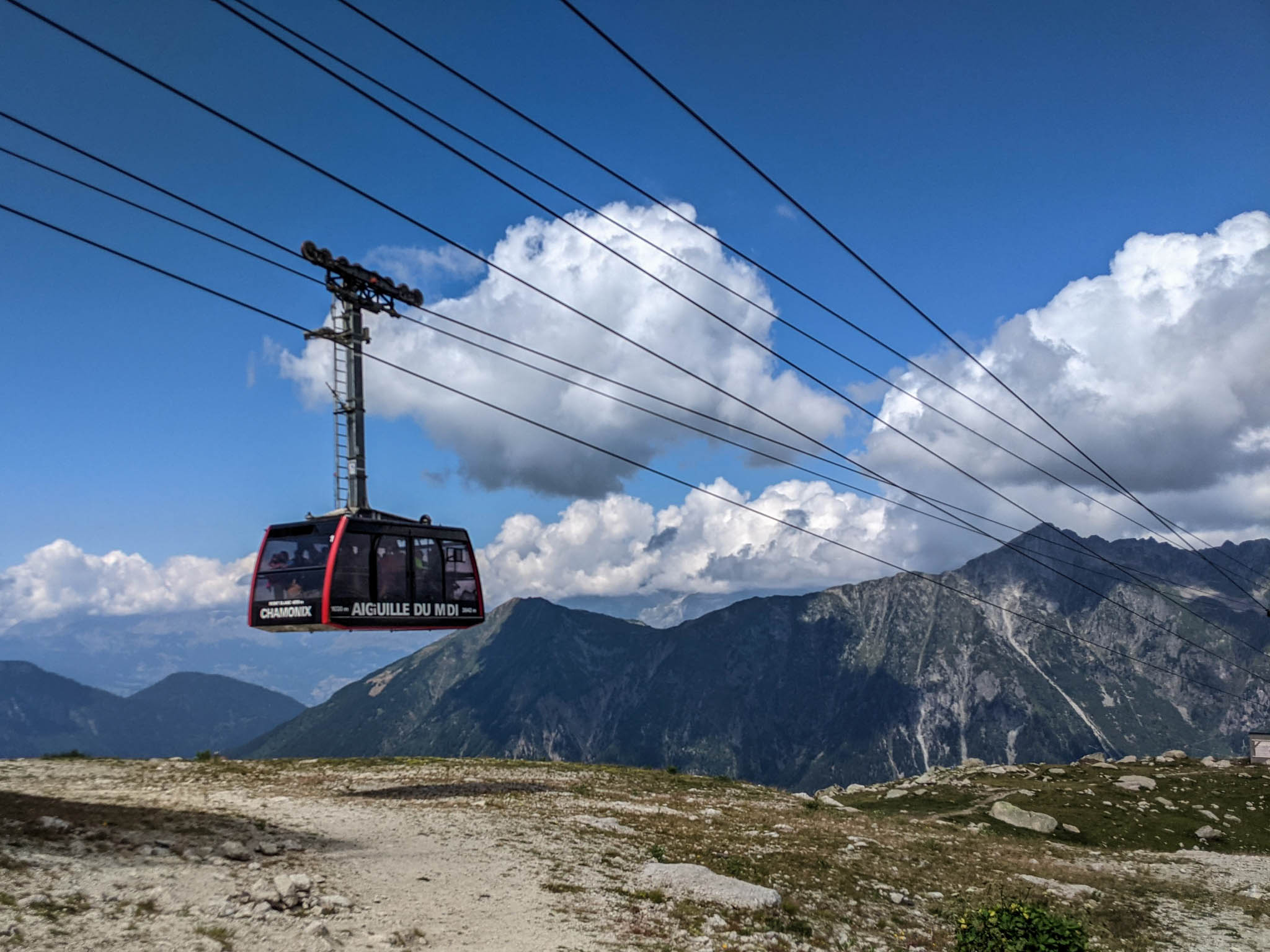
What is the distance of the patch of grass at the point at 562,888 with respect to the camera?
805 inches

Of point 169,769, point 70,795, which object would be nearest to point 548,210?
point 70,795

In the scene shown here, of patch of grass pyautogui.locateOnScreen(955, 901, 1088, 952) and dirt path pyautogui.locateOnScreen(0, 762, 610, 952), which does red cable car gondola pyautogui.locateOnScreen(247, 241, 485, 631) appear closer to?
dirt path pyautogui.locateOnScreen(0, 762, 610, 952)

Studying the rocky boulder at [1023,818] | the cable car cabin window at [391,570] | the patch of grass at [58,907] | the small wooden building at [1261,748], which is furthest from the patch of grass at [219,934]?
the small wooden building at [1261,748]

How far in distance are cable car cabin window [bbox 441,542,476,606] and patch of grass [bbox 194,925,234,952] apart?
1855 cm

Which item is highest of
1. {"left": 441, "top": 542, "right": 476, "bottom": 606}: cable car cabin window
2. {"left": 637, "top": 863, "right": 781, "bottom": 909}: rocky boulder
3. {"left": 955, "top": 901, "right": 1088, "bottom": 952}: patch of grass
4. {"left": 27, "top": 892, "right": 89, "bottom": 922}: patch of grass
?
{"left": 441, "top": 542, "right": 476, "bottom": 606}: cable car cabin window

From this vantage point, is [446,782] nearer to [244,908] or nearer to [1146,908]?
[244,908]

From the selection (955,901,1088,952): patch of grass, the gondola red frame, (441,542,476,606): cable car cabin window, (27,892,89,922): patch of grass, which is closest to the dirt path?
(27,892,89,922): patch of grass

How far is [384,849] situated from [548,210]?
1903 centimetres

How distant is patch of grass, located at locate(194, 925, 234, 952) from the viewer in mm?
14484

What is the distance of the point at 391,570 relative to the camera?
101 feet

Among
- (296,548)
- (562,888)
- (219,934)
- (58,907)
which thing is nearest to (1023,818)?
(562,888)

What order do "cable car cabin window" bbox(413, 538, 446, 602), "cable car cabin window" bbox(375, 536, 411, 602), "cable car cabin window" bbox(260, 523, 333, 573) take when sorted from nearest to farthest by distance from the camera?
"cable car cabin window" bbox(260, 523, 333, 573) < "cable car cabin window" bbox(375, 536, 411, 602) < "cable car cabin window" bbox(413, 538, 446, 602)

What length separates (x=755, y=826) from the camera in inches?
1309

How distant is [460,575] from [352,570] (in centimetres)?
548
